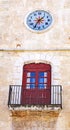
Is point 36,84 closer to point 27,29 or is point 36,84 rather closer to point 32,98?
point 32,98

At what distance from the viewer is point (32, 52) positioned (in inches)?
687

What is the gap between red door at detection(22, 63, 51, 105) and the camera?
1603cm

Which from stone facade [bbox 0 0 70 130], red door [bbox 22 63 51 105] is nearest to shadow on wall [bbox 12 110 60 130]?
stone facade [bbox 0 0 70 130]

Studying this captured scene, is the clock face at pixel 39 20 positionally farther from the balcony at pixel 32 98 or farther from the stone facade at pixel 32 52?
the balcony at pixel 32 98

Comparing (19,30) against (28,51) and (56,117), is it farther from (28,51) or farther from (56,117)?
(56,117)

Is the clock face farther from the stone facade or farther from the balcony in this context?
the balcony

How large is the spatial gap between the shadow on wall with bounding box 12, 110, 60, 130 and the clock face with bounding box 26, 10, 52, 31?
4.39 metres

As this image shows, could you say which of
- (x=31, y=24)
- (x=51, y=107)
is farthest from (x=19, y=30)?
(x=51, y=107)

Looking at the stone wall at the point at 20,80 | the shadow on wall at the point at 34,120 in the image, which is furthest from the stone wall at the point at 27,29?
the shadow on wall at the point at 34,120

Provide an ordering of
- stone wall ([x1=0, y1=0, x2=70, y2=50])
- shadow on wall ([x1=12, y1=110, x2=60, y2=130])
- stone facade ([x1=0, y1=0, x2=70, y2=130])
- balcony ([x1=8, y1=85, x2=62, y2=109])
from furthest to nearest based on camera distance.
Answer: stone wall ([x1=0, y1=0, x2=70, y2=50]), balcony ([x1=8, y1=85, x2=62, y2=109]), stone facade ([x1=0, y1=0, x2=70, y2=130]), shadow on wall ([x1=12, y1=110, x2=60, y2=130])

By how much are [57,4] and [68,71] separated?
12.8 feet

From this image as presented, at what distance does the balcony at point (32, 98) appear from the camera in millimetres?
15739

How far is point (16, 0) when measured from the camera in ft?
63.0

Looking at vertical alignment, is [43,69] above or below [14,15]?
below
